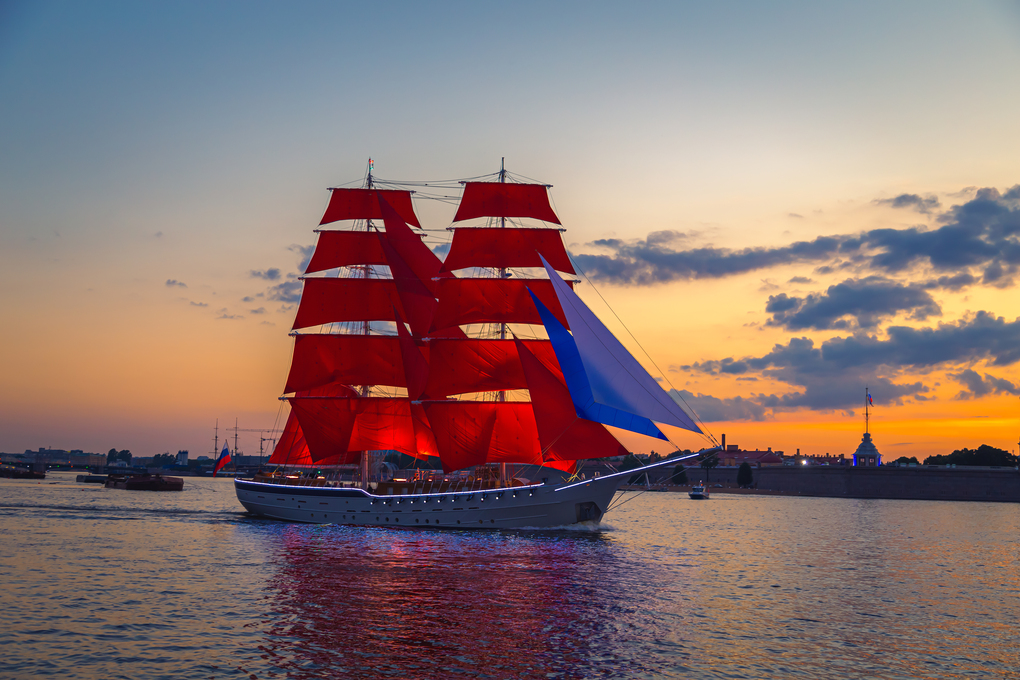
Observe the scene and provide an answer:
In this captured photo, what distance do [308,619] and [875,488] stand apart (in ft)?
519

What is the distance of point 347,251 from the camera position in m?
65.6

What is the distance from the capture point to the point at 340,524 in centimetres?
5897

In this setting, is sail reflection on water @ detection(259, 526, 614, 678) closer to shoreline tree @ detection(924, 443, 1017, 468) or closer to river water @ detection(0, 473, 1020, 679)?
river water @ detection(0, 473, 1020, 679)

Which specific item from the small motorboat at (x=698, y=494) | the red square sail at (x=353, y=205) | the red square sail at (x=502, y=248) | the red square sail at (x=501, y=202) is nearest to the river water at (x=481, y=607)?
the red square sail at (x=502, y=248)

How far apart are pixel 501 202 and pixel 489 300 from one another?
26.7 feet

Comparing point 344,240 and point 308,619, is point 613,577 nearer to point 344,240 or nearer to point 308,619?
point 308,619

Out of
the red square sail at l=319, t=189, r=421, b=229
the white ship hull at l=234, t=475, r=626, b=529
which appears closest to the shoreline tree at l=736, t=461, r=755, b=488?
the white ship hull at l=234, t=475, r=626, b=529

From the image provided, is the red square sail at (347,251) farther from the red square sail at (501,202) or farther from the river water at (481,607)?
the river water at (481,607)

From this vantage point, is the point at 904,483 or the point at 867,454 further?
the point at 867,454

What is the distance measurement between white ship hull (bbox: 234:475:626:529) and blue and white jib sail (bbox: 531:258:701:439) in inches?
298

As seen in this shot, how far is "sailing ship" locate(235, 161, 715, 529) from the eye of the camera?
173 ft

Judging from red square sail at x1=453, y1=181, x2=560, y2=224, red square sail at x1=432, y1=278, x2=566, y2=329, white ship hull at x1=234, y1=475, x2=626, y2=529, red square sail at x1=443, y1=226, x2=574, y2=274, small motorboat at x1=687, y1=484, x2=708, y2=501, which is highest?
red square sail at x1=453, y1=181, x2=560, y2=224

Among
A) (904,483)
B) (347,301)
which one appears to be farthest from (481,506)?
(904,483)

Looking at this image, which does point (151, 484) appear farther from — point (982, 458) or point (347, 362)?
point (982, 458)
